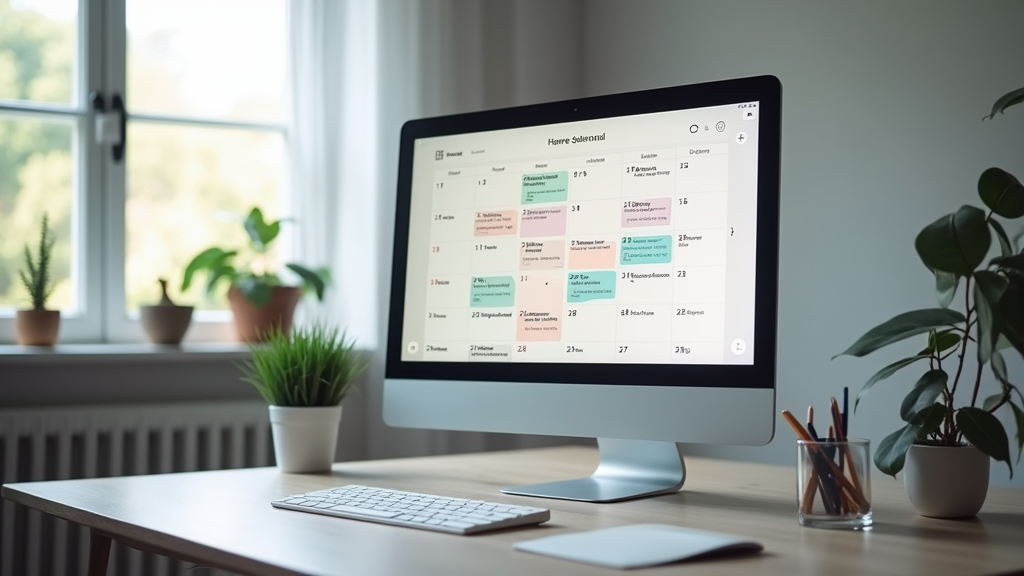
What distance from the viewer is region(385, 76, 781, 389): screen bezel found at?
3.77 ft

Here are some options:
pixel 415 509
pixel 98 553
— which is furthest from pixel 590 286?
pixel 98 553

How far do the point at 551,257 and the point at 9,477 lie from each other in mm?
1380

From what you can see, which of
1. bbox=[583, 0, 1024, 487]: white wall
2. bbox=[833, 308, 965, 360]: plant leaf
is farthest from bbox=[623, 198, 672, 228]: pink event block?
bbox=[583, 0, 1024, 487]: white wall

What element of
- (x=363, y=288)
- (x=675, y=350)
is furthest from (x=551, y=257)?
(x=363, y=288)

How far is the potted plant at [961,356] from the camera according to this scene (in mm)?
1051

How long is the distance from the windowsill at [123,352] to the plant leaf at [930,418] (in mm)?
1640

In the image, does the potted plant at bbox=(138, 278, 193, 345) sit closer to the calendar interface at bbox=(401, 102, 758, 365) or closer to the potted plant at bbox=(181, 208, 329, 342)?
the potted plant at bbox=(181, 208, 329, 342)

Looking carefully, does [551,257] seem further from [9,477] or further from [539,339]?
[9,477]

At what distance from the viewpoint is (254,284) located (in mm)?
2369

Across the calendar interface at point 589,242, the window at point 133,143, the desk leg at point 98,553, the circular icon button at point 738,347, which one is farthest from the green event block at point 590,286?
the window at point 133,143

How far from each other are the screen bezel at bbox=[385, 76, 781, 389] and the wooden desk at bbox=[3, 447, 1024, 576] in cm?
16

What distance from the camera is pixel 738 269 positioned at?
1177 mm

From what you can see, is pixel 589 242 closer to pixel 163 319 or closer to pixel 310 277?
pixel 310 277

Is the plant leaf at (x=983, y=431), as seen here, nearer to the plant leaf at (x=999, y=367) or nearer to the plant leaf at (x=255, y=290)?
the plant leaf at (x=999, y=367)
